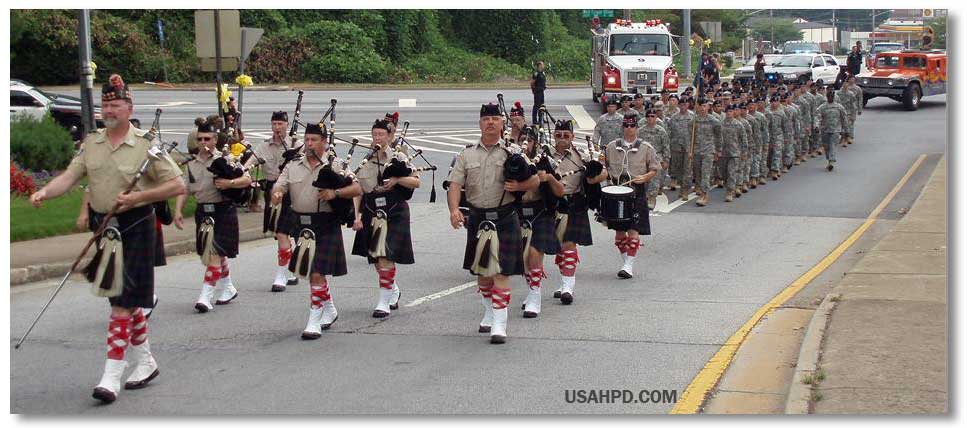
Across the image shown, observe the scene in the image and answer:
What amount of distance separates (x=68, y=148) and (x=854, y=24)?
1455cm

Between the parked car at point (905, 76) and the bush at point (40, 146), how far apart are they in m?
23.5

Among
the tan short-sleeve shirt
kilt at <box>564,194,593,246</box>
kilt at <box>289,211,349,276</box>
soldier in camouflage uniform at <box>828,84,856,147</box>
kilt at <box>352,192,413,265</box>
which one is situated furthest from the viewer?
soldier in camouflage uniform at <box>828,84,856,147</box>

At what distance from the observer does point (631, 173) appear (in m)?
13.8

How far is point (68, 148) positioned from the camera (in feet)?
67.5

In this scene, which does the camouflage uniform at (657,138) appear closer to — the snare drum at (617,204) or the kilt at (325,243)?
the snare drum at (617,204)

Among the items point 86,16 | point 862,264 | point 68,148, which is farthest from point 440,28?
point 862,264

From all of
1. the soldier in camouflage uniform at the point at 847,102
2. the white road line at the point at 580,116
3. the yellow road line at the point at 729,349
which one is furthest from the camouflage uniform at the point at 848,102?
the yellow road line at the point at 729,349

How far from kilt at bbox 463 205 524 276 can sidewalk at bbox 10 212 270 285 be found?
468 centimetres

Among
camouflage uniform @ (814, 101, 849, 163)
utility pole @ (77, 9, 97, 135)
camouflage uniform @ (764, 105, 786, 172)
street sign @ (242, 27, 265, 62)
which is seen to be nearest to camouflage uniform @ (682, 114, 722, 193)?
camouflage uniform @ (764, 105, 786, 172)

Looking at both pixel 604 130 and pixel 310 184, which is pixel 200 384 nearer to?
pixel 310 184

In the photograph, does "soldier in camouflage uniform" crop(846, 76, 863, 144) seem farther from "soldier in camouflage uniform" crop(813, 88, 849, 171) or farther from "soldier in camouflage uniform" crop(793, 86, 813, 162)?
"soldier in camouflage uniform" crop(813, 88, 849, 171)

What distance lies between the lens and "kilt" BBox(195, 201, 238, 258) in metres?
11.8

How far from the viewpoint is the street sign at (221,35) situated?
18625 millimetres

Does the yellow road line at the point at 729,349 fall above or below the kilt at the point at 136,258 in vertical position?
below
